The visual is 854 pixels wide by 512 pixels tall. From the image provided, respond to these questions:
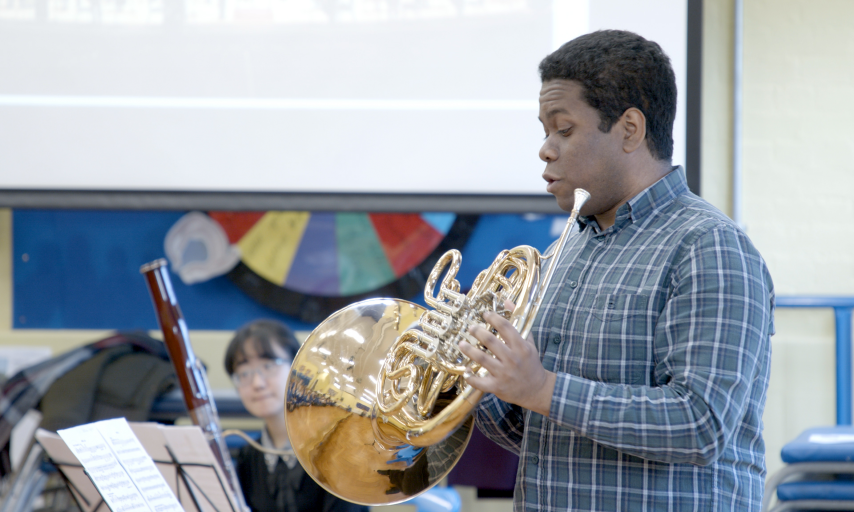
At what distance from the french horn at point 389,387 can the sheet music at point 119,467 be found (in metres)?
0.31

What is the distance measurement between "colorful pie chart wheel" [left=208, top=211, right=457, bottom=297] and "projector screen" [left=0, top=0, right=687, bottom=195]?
661mm

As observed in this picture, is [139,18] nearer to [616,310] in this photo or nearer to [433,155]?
[433,155]

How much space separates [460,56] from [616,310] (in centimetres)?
144

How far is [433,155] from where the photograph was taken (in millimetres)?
2359

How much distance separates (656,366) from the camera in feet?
3.45

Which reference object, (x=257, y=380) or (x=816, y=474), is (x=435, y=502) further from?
(x=816, y=474)

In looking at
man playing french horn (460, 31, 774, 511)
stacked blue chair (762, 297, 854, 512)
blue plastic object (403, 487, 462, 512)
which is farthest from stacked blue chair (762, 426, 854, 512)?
man playing french horn (460, 31, 774, 511)

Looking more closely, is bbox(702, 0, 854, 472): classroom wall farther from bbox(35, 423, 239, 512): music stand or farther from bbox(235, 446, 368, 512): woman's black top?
bbox(35, 423, 239, 512): music stand

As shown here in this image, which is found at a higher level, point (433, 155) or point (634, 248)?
point (433, 155)

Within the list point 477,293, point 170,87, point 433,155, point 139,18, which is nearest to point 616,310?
point 477,293

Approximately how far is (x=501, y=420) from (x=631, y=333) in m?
0.34

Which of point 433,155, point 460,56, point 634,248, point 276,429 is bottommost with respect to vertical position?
point 276,429

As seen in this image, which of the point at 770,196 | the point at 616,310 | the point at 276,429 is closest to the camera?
the point at 616,310

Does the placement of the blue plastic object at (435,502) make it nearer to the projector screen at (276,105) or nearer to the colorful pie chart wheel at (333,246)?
the projector screen at (276,105)
